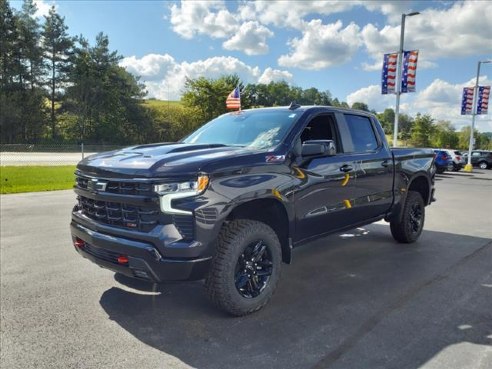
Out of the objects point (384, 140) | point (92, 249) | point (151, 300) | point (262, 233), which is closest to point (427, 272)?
point (384, 140)

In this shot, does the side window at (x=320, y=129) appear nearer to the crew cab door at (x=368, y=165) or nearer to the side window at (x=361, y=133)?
the crew cab door at (x=368, y=165)

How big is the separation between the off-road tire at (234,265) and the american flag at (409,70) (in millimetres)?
18584

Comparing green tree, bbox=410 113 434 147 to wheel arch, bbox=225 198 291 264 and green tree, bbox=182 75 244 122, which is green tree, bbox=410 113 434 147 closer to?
green tree, bbox=182 75 244 122

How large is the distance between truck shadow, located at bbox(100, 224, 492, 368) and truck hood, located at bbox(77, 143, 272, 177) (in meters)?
1.30

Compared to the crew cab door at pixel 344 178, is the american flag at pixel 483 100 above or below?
above

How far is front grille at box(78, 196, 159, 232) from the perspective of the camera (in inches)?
131

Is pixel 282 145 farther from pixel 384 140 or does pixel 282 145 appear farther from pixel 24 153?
pixel 24 153

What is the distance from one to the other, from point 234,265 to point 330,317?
3.23 feet

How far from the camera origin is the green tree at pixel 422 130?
216ft

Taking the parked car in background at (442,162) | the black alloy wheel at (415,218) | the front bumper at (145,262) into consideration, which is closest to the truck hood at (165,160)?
the front bumper at (145,262)

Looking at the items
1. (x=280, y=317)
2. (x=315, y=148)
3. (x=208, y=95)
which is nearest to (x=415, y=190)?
(x=315, y=148)

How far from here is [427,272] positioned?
5039mm

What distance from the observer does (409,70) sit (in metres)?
20.1

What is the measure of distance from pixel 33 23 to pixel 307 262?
57.5 meters
